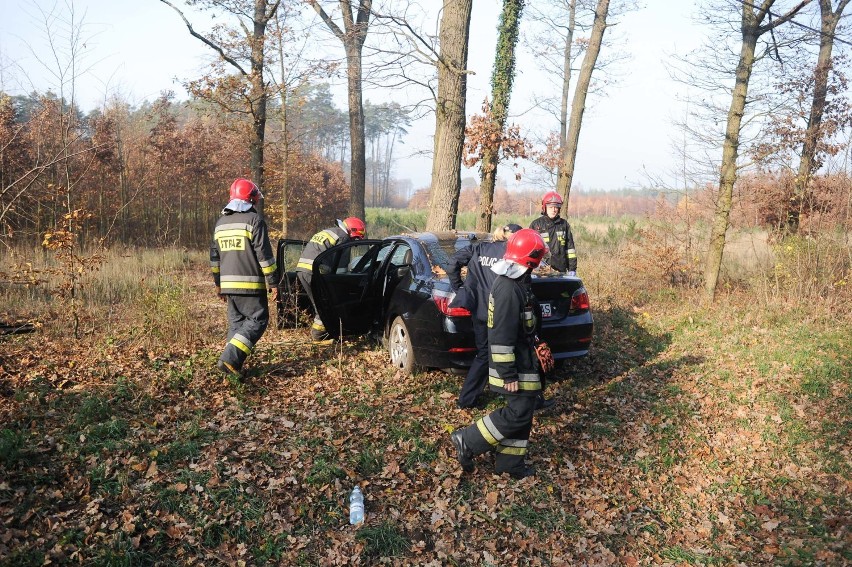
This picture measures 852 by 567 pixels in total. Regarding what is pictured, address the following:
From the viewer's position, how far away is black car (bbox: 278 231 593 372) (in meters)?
5.61

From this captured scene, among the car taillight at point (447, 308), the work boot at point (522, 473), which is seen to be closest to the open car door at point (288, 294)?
the car taillight at point (447, 308)

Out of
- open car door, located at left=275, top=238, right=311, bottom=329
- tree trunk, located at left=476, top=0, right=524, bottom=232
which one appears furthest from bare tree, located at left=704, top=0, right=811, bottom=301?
open car door, located at left=275, top=238, right=311, bottom=329

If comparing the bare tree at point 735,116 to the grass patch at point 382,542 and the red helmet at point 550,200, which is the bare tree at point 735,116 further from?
the grass patch at point 382,542

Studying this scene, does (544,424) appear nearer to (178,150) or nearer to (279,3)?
(279,3)

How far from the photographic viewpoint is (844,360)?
6691mm

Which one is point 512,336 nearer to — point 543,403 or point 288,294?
point 543,403

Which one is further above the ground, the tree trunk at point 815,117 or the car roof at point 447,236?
the tree trunk at point 815,117

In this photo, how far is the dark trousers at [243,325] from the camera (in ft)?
18.3

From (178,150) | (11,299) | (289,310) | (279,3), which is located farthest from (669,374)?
(178,150)

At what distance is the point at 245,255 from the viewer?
5.64 meters

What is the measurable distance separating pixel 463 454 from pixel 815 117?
39.0 ft

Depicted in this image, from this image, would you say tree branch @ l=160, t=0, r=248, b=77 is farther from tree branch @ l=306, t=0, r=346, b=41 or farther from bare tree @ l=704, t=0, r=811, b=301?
bare tree @ l=704, t=0, r=811, b=301

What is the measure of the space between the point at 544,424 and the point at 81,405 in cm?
412

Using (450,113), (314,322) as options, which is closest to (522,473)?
Result: (314,322)
